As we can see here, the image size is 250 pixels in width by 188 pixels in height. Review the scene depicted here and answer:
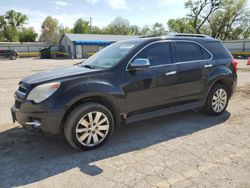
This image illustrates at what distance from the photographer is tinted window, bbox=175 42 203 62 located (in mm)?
4863

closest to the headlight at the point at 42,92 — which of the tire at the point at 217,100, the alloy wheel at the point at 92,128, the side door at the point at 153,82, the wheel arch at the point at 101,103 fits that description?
the wheel arch at the point at 101,103

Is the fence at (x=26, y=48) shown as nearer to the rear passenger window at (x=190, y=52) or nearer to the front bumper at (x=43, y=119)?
the rear passenger window at (x=190, y=52)

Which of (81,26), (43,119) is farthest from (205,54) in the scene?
(81,26)

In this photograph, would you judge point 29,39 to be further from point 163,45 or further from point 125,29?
point 163,45

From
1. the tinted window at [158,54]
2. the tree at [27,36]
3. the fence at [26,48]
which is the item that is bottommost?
the tinted window at [158,54]

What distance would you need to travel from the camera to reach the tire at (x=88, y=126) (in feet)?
12.1

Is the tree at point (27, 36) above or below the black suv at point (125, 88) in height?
above

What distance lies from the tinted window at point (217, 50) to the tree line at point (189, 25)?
3252 cm

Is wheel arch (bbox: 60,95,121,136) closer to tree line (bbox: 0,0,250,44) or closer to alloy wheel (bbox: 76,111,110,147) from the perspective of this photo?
alloy wheel (bbox: 76,111,110,147)

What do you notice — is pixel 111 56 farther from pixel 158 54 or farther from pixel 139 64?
pixel 158 54

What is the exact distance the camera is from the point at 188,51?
16.4 ft

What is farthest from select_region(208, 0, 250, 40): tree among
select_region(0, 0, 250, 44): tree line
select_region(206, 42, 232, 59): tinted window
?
select_region(206, 42, 232, 59): tinted window

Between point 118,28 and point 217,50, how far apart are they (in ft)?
246

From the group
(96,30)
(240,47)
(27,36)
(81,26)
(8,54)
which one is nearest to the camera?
(8,54)
